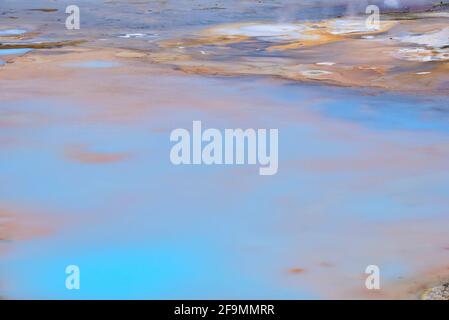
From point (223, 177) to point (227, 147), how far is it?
514mm

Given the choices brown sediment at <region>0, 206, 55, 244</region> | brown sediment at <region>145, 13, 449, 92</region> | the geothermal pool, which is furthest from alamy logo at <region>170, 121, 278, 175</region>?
brown sediment at <region>145, 13, 449, 92</region>

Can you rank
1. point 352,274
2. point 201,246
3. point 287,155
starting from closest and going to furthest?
point 352,274, point 201,246, point 287,155

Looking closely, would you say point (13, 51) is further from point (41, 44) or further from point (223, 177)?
point (223, 177)

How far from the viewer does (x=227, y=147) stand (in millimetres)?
4258

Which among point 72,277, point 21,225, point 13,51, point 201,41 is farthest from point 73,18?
point 72,277

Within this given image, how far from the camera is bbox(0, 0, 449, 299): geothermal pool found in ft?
9.11

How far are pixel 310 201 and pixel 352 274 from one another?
755 millimetres

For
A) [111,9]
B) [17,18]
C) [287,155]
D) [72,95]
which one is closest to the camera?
[287,155]

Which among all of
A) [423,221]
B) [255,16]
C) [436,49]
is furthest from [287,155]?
[255,16]

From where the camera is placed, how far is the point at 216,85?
598cm

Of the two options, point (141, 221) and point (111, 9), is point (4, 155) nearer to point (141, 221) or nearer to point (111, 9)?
point (141, 221)

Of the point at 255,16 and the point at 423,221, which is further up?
the point at 255,16
